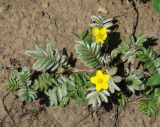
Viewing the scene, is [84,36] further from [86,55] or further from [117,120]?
[117,120]

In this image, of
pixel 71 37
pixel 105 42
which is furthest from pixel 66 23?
pixel 105 42

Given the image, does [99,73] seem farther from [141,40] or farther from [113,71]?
[141,40]

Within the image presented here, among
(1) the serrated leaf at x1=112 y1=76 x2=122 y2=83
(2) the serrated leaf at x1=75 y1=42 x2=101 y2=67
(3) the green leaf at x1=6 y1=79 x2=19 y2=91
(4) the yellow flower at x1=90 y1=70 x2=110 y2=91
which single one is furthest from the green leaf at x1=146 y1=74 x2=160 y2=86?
(3) the green leaf at x1=6 y1=79 x2=19 y2=91

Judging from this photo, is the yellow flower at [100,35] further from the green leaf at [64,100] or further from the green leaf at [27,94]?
the green leaf at [27,94]

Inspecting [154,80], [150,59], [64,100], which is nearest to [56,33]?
[64,100]

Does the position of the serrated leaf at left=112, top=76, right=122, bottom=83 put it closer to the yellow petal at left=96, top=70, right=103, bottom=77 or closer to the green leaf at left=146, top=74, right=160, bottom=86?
the yellow petal at left=96, top=70, right=103, bottom=77

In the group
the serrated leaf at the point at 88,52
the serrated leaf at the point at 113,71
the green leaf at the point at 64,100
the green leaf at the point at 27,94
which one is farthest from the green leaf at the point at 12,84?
the serrated leaf at the point at 113,71
